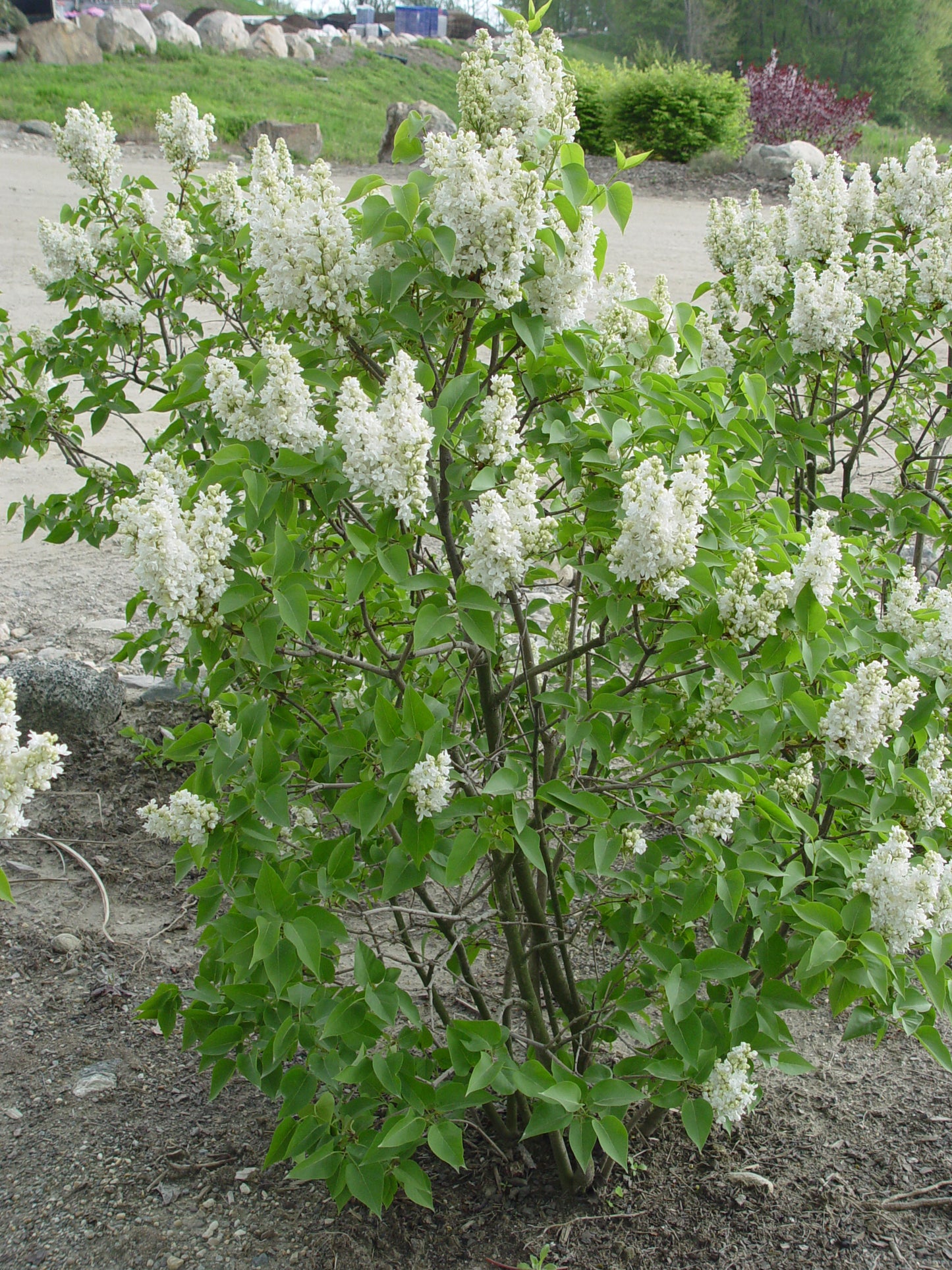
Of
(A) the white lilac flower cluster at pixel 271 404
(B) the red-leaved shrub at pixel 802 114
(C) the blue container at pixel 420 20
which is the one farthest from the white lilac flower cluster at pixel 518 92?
(C) the blue container at pixel 420 20

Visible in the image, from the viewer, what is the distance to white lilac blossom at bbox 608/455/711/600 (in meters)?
1.55

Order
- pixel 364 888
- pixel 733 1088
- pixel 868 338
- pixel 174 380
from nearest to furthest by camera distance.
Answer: pixel 733 1088 → pixel 364 888 → pixel 868 338 → pixel 174 380

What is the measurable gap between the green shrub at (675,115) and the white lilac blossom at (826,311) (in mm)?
18262

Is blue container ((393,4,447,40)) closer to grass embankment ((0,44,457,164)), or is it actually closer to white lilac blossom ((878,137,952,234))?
grass embankment ((0,44,457,164))

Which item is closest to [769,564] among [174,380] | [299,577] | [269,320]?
[299,577]

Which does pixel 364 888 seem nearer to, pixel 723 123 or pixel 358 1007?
pixel 358 1007

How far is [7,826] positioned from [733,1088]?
1.39 meters

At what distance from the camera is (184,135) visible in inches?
132

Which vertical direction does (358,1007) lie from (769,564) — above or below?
below

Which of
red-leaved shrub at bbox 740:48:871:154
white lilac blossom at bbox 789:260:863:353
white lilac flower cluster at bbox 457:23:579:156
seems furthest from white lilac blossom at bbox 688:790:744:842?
red-leaved shrub at bbox 740:48:871:154

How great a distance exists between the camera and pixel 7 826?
55.3 inches

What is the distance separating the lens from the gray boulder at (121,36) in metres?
24.0

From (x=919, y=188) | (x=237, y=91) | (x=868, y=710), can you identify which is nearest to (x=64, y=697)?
(x=868, y=710)

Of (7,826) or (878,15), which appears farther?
(878,15)
